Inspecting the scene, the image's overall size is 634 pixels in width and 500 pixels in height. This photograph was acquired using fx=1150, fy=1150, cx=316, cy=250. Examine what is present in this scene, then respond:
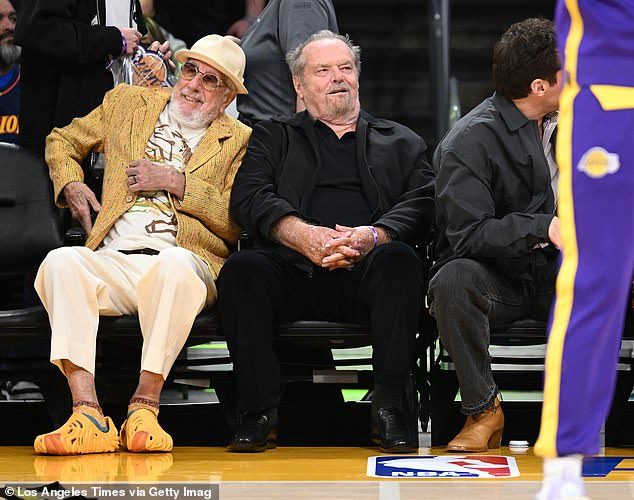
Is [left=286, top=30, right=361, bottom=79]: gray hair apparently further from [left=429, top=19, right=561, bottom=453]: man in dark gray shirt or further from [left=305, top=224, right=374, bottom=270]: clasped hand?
[left=305, top=224, right=374, bottom=270]: clasped hand

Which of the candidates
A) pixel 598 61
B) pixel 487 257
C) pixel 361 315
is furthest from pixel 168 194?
pixel 598 61

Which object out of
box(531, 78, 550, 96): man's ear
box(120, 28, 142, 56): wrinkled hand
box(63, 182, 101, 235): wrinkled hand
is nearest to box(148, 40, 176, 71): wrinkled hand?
box(120, 28, 142, 56): wrinkled hand

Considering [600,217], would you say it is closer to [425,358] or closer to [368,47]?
[425,358]

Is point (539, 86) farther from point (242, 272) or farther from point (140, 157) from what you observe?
point (140, 157)

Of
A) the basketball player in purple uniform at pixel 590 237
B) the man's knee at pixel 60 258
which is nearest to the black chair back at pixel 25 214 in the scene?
the man's knee at pixel 60 258

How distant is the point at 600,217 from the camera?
1911mm

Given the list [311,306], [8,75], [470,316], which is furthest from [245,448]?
[8,75]

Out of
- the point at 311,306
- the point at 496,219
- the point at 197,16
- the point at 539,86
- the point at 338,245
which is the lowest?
the point at 311,306

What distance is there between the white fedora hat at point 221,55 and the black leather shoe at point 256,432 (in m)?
1.39

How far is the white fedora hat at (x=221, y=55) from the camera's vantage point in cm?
436

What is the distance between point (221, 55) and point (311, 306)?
1090 mm

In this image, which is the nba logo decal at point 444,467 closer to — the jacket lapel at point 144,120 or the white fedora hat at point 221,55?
the jacket lapel at point 144,120

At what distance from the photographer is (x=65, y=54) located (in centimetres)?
451

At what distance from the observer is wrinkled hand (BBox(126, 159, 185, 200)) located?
13.6 feet
